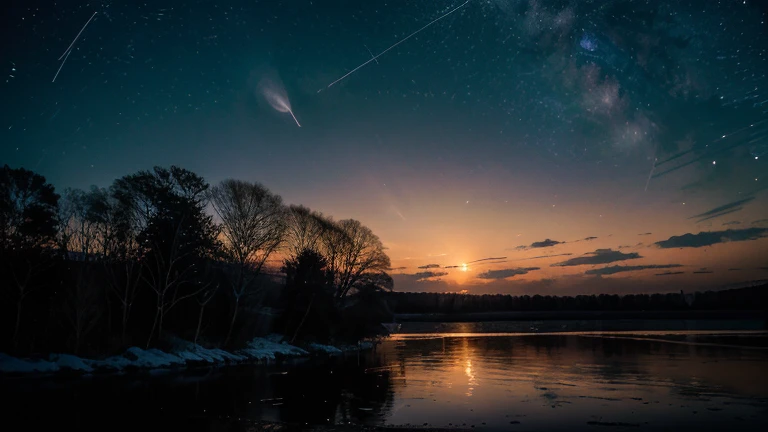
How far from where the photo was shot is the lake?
16.6 m

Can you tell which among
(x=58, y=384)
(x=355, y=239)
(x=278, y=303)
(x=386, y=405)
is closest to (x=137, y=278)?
(x=58, y=384)

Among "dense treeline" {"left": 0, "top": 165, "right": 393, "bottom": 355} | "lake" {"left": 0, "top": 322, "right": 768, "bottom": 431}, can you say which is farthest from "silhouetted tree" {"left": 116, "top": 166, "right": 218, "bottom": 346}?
"lake" {"left": 0, "top": 322, "right": 768, "bottom": 431}

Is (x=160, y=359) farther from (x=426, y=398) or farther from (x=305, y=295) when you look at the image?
(x=305, y=295)

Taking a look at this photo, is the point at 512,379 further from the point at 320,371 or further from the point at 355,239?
the point at 355,239

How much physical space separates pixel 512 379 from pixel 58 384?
24.5 metres

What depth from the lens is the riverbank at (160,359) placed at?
30656 millimetres

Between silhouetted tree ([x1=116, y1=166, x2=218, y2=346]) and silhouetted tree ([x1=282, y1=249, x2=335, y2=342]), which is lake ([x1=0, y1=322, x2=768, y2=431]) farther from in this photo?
silhouetted tree ([x1=282, y1=249, x2=335, y2=342])

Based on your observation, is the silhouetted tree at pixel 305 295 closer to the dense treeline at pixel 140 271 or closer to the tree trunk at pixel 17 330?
the dense treeline at pixel 140 271

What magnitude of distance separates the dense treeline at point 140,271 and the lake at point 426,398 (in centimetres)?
818

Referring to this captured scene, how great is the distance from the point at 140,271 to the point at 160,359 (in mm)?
7773

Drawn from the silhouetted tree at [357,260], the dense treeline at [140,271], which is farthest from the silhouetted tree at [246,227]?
the silhouetted tree at [357,260]

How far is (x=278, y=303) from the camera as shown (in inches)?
2579

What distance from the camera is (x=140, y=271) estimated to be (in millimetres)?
41438

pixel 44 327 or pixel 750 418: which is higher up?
pixel 44 327
